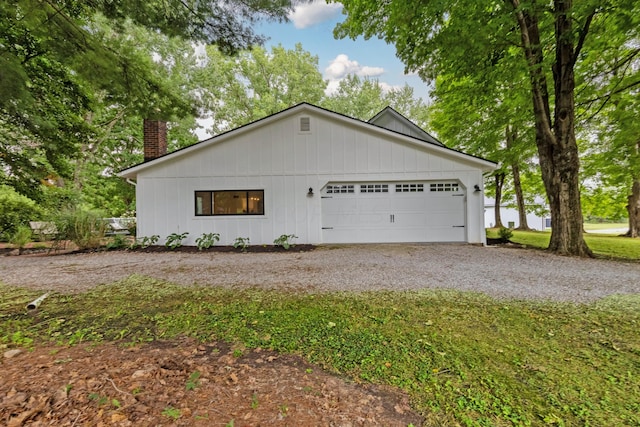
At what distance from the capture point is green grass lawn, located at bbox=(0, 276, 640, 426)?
6.16 ft

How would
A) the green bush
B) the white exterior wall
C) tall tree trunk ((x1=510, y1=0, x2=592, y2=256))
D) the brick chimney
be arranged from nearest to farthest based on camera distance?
tall tree trunk ((x1=510, y1=0, x2=592, y2=256))
the white exterior wall
the brick chimney
the green bush

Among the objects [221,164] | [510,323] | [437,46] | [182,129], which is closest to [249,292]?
[510,323]

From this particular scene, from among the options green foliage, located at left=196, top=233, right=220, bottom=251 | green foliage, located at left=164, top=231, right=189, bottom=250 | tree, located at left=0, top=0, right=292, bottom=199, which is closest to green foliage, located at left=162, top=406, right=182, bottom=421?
tree, located at left=0, top=0, right=292, bottom=199

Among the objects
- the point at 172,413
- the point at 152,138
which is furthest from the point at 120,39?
the point at 172,413

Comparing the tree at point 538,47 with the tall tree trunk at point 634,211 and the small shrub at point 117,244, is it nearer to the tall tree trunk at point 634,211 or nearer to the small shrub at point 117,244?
the tall tree trunk at point 634,211

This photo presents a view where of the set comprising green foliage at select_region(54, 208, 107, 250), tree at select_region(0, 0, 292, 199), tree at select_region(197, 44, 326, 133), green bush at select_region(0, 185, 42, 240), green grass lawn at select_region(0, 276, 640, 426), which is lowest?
green grass lawn at select_region(0, 276, 640, 426)

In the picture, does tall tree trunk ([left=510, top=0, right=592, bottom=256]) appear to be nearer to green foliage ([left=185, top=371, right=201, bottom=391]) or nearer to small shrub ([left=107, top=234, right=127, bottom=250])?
green foliage ([left=185, top=371, right=201, bottom=391])

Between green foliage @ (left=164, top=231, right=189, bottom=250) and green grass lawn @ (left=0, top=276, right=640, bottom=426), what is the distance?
179 inches

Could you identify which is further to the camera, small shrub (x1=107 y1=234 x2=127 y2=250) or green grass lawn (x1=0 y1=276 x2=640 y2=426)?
small shrub (x1=107 y1=234 x2=127 y2=250)

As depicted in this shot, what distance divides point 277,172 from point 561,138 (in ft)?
27.1

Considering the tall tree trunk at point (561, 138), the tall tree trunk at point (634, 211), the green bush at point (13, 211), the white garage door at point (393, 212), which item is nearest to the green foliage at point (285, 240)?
the white garage door at point (393, 212)

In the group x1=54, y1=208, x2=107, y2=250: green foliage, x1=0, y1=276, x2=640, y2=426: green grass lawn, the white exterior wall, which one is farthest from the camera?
the white exterior wall

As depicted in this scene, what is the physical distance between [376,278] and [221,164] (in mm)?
6794

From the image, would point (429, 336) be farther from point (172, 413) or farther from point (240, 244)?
point (240, 244)
